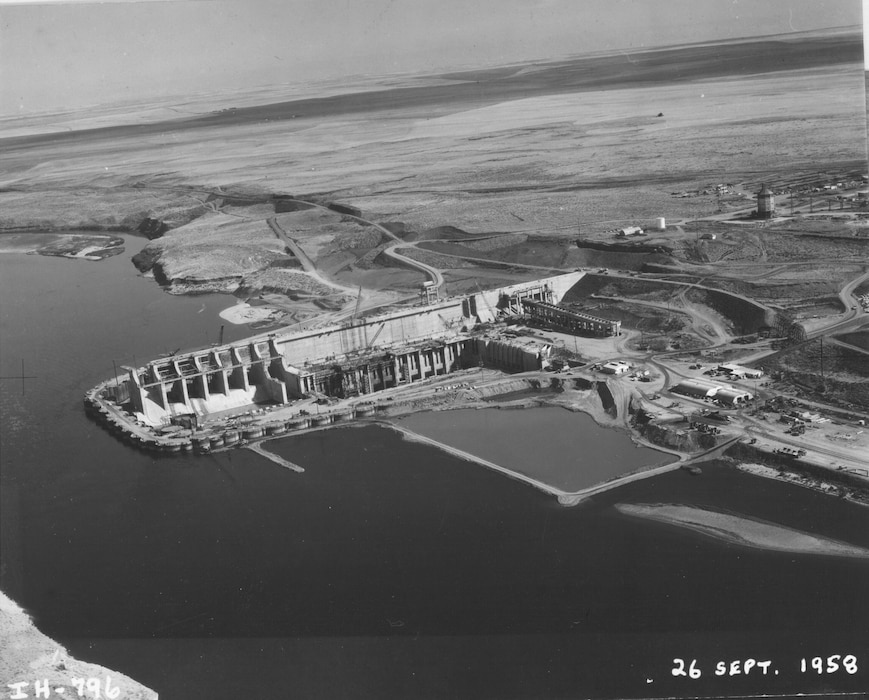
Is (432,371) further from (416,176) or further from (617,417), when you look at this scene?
(416,176)

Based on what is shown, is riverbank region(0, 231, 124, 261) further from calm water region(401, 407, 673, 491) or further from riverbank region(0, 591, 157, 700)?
riverbank region(0, 591, 157, 700)

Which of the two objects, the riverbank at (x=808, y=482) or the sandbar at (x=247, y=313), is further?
the sandbar at (x=247, y=313)

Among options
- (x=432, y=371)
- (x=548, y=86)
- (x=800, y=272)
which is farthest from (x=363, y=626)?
(x=548, y=86)

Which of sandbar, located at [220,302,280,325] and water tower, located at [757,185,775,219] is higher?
water tower, located at [757,185,775,219]

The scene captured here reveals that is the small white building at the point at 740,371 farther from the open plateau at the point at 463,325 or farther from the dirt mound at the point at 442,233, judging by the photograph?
the dirt mound at the point at 442,233

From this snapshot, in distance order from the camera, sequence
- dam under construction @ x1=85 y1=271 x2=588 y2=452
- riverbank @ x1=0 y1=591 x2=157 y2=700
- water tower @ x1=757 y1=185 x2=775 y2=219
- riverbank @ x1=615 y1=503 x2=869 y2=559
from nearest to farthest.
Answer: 1. riverbank @ x1=0 y1=591 x2=157 y2=700
2. riverbank @ x1=615 y1=503 x2=869 y2=559
3. dam under construction @ x1=85 y1=271 x2=588 y2=452
4. water tower @ x1=757 y1=185 x2=775 y2=219

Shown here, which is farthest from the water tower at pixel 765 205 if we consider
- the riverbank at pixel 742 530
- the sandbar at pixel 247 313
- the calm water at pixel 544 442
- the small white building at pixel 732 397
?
the riverbank at pixel 742 530

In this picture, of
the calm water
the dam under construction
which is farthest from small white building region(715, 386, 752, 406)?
the dam under construction
